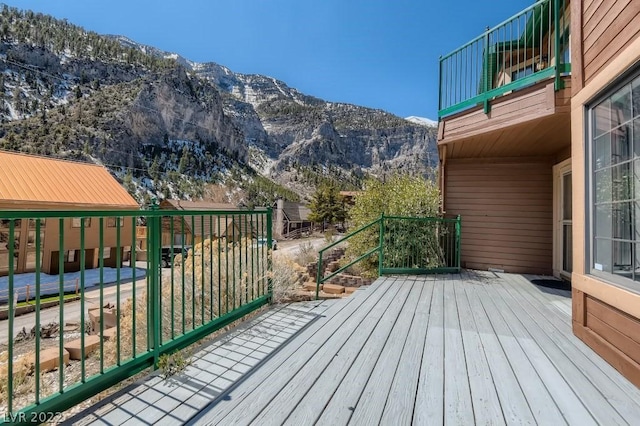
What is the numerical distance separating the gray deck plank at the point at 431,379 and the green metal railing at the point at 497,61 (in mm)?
3069

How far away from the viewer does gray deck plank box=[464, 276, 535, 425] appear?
5.47ft

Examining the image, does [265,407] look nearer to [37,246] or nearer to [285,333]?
[285,333]

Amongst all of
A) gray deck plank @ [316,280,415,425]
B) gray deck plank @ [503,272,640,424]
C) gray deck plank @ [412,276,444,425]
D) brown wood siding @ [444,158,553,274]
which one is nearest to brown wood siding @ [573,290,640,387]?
gray deck plank @ [503,272,640,424]

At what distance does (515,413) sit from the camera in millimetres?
1685

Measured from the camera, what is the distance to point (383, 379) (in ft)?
6.65

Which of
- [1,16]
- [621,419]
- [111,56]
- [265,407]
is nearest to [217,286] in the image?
[265,407]

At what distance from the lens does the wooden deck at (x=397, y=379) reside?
164cm

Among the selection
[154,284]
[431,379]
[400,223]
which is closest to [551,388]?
[431,379]

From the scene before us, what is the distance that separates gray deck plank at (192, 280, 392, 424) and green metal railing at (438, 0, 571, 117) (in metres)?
3.37

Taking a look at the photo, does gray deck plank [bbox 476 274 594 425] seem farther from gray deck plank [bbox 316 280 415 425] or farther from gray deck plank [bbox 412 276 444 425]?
gray deck plank [bbox 316 280 415 425]

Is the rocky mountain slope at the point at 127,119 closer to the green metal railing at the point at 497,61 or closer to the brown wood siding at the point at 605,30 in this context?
the green metal railing at the point at 497,61

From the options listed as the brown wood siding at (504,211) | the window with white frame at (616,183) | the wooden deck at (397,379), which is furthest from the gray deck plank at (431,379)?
the brown wood siding at (504,211)

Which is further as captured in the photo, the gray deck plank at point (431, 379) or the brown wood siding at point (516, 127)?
the brown wood siding at point (516, 127)

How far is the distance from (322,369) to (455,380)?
0.84 m
